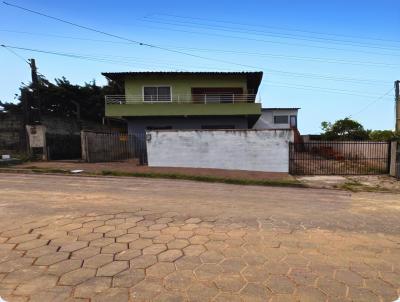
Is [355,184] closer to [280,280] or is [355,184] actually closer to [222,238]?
[222,238]

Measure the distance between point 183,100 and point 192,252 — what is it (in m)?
18.4

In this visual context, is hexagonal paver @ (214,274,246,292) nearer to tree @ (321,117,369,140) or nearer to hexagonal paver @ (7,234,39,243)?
hexagonal paver @ (7,234,39,243)

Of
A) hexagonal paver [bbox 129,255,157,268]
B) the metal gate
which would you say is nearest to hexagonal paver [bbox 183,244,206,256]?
hexagonal paver [bbox 129,255,157,268]

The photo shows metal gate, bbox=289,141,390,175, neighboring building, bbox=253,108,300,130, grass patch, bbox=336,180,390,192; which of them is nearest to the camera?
grass patch, bbox=336,180,390,192

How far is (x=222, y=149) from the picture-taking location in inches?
604

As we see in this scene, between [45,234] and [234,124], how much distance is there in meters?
18.6

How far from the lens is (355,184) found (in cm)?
1173

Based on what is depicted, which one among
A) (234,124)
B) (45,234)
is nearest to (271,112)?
(234,124)

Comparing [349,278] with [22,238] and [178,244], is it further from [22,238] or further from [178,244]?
[22,238]

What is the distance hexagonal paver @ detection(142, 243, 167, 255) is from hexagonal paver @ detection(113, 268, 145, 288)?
1.61 feet

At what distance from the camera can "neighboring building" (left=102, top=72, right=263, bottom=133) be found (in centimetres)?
2033

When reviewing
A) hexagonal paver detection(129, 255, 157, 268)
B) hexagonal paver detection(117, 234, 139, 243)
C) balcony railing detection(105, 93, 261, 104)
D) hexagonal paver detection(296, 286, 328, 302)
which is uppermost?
balcony railing detection(105, 93, 261, 104)

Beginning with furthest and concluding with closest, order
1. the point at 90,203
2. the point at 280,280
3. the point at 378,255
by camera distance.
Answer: the point at 90,203
the point at 378,255
the point at 280,280

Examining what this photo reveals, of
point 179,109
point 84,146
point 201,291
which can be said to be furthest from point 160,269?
point 179,109
